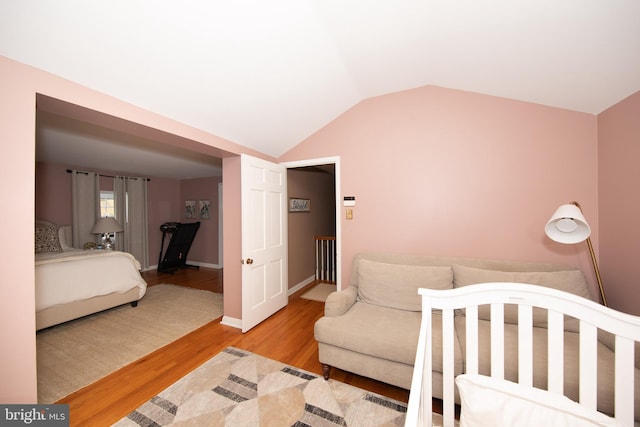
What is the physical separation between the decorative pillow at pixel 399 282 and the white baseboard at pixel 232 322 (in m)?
1.55

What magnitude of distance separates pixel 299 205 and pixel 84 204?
425 cm

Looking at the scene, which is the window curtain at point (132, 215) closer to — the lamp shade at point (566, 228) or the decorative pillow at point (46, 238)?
the decorative pillow at point (46, 238)

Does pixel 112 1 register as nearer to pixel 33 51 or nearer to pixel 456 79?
pixel 33 51

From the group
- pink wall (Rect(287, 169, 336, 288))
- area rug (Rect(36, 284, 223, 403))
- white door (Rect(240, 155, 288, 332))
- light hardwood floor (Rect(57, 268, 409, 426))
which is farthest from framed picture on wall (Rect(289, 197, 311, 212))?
area rug (Rect(36, 284, 223, 403))

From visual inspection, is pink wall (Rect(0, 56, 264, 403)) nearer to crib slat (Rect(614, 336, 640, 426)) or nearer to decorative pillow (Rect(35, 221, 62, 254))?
crib slat (Rect(614, 336, 640, 426))

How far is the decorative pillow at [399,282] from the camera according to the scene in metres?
2.07

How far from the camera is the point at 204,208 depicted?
581 centimetres

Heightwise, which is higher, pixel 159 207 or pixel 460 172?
pixel 460 172

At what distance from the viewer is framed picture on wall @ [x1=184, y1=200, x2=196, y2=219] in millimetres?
5922

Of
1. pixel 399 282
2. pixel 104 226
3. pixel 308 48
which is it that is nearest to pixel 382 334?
pixel 399 282

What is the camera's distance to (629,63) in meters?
1.40

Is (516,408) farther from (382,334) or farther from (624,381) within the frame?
(382,334)

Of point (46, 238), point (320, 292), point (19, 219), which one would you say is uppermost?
point (19, 219)

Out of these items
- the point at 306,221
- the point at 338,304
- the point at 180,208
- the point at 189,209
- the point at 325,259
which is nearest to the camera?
the point at 338,304
